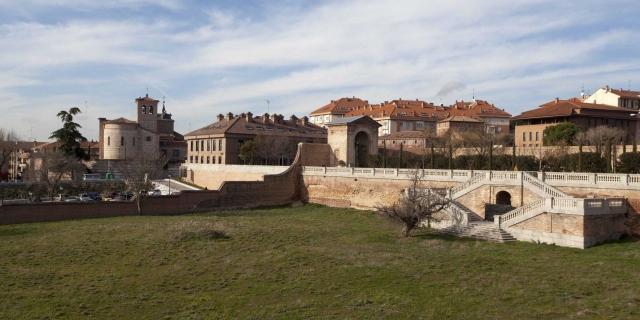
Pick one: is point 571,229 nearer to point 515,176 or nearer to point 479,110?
point 515,176

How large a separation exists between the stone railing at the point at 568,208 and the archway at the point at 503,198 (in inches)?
181

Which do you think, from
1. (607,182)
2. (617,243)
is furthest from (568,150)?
(617,243)

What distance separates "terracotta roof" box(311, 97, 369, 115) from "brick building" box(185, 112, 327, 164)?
28.3 meters

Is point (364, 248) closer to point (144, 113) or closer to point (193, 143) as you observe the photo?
point (193, 143)

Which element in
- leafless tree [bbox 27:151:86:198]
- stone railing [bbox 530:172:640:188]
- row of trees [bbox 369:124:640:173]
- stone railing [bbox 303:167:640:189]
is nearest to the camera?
stone railing [bbox 530:172:640:188]

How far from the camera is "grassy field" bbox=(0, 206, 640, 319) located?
17328mm

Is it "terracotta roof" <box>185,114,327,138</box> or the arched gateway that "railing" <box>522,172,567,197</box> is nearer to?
the arched gateway

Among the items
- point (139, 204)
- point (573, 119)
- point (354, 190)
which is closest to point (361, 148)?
point (354, 190)

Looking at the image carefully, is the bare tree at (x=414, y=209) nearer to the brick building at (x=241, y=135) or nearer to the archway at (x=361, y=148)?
the archway at (x=361, y=148)

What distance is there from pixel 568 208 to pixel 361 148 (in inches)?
1143

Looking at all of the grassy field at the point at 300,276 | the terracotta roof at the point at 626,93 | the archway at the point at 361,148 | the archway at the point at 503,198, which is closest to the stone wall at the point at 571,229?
the grassy field at the point at 300,276

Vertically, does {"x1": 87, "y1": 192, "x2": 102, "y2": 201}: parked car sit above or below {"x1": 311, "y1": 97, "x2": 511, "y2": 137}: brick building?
below

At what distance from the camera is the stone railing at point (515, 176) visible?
2739 cm

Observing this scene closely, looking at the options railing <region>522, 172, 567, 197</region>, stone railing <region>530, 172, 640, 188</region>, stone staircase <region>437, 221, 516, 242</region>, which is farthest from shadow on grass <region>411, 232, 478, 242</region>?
stone railing <region>530, 172, 640, 188</region>
